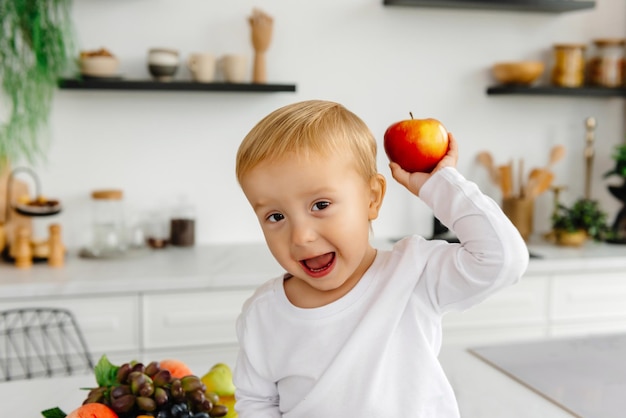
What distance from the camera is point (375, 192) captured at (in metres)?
0.96

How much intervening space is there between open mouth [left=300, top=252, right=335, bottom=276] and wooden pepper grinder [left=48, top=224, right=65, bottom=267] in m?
1.78

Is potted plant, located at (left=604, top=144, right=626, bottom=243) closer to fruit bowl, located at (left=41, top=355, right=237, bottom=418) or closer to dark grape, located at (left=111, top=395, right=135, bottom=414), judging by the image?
fruit bowl, located at (left=41, top=355, right=237, bottom=418)

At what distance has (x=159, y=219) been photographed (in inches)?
112

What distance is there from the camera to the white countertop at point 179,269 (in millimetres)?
2256

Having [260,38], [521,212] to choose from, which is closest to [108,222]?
[260,38]

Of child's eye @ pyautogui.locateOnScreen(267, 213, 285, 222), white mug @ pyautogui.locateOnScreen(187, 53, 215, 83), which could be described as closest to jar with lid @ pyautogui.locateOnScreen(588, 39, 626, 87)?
white mug @ pyautogui.locateOnScreen(187, 53, 215, 83)

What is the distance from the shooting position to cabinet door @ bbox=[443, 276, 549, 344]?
8.68 ft

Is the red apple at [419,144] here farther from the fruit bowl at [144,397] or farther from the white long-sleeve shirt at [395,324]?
the fruit bowl at [144,397]

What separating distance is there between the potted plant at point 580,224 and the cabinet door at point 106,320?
68.9 inches

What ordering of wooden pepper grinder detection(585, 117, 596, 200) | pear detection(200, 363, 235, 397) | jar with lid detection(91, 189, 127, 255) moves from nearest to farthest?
pear detection(200, 363, 235, 397) < jar with lid detection(91, 189, 127, 255) < wooden pepper grinder detection(585, 117, 596, 200)

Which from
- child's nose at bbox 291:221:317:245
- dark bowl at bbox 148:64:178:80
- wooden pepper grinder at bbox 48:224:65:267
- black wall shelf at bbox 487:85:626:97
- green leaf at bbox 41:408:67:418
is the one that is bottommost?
wooden pepper grinder at bbox 48:224:65:267

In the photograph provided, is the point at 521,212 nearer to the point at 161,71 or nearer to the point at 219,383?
the point at 161,71

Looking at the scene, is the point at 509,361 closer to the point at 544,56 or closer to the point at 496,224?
the point at 496,224

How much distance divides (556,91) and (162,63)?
5.41ft
